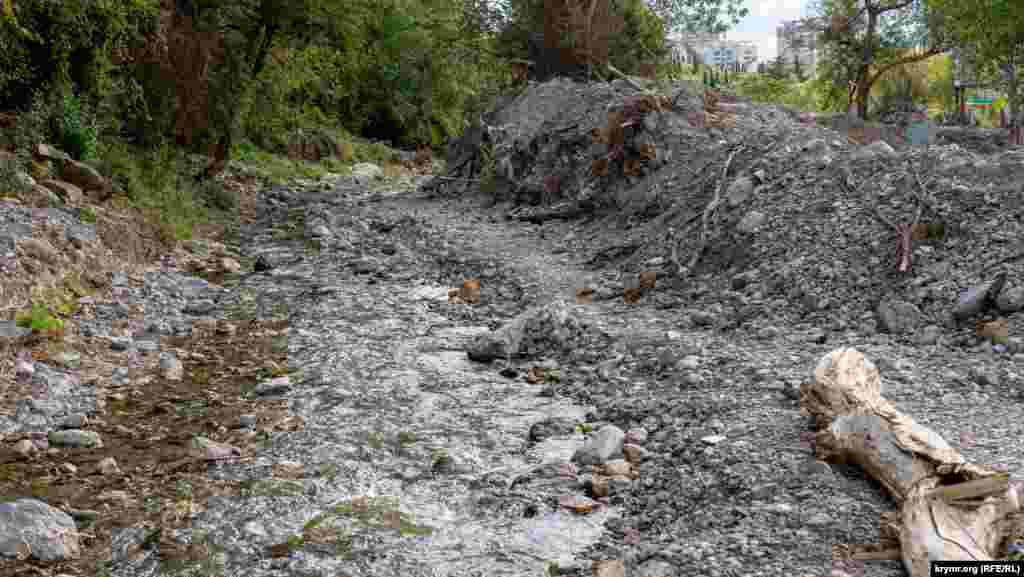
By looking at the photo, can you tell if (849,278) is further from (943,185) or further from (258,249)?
(258,249)

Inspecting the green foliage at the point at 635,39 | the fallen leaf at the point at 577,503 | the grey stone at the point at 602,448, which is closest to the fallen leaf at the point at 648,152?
the grey stone at the point at 602,448

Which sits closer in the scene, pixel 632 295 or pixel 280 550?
pixel 280 550

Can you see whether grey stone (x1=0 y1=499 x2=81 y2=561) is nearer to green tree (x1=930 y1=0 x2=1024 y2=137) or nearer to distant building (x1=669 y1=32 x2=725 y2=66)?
green tree (x1=930 y1=0 x2=1024 y2=137)

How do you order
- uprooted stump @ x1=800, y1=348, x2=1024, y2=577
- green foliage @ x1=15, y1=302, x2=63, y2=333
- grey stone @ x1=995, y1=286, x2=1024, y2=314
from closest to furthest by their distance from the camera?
uprooted stump @ x1=800, y1=348, x2=1024, y2=577
grey stone @ x1=995, y1=286, x2=1024, y2=314
green foliage @ x1=15, y1=302, x2=63, y2=333

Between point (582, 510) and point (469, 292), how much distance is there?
5.28 m

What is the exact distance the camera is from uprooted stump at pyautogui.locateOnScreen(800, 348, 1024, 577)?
3471mm

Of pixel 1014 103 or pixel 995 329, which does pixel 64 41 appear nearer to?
pixel 995 329

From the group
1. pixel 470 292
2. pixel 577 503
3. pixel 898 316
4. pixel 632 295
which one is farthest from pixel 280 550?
pixel 470 292

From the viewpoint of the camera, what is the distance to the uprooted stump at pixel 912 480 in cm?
347

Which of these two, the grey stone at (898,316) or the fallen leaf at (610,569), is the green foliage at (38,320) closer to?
the fallen leaf at (610,569)

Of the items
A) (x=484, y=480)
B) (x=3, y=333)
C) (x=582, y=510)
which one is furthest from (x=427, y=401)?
(x=3, y=333)

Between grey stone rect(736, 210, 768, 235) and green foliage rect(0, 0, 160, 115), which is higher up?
green foliage rect(0, 0, 160, 115)

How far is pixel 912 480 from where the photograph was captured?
3938 mm

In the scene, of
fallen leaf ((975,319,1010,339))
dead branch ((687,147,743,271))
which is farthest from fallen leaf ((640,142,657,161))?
fallen leaf ((975,319,1010,339))
